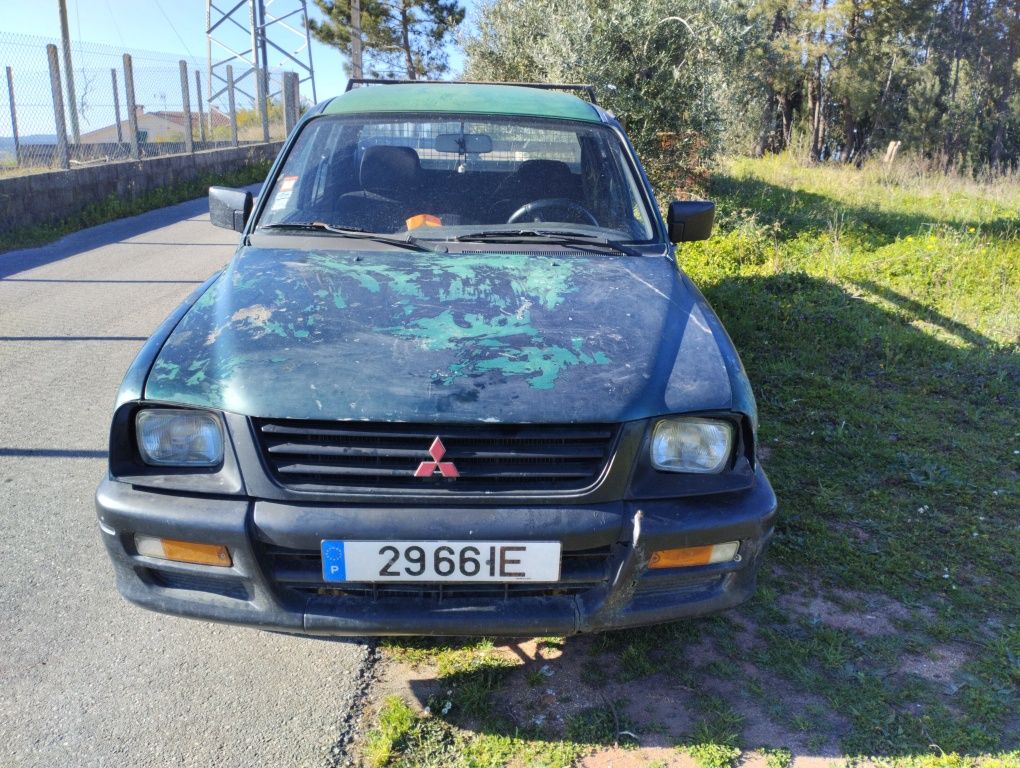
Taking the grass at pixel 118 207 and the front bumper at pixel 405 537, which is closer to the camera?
the front bumper at pixel 405 537

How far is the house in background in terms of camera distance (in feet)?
45.5

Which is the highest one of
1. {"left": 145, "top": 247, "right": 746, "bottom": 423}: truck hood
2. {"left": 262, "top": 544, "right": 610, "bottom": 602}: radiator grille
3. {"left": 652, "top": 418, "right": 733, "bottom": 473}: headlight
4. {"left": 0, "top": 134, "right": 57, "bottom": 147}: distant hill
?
{"left": 0, "top": 134, "right": 57, "bottom": 147}: distant hill

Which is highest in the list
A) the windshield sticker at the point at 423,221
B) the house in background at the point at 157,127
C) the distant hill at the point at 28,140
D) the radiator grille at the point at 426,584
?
the house in background at the point at 157,127

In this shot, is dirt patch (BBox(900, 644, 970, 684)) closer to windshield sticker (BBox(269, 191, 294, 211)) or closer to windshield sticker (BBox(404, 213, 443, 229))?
windshield sticker (BBox(404, 213, 443, 229))

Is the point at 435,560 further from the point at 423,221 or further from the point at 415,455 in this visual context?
the point at 423,221

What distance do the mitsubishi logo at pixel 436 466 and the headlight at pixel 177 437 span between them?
59cm

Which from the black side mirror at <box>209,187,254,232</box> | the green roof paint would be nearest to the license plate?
the black side mirror at <box>209,187,254,232</box>

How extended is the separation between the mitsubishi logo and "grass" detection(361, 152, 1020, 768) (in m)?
0.82

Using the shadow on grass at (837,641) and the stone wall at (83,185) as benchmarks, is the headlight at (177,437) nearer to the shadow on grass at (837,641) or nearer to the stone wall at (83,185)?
the shadow on grass at (837,641)

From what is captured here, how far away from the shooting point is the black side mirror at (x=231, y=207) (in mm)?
3770

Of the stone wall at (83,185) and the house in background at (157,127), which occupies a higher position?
the house in background at (157,127)

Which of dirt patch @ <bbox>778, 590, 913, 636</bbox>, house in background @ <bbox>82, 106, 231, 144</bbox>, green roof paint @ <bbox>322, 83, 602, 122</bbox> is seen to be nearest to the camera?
dirt patch @ <bbox>778, 590, 913, 636</bbox>

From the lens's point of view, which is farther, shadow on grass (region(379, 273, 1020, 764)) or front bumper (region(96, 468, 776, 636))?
shadow on grass (region(379, 273, 1020, 764))

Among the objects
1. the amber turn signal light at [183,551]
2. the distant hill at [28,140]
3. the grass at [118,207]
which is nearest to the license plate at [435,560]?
the amber turn signal light at [183,551]
